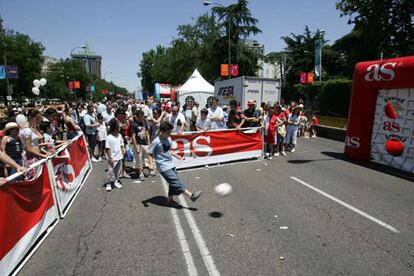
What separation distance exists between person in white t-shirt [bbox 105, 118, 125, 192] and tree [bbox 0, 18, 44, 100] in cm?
4221

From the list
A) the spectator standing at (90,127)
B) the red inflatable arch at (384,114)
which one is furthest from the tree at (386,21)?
the spectator standing at (90,127)

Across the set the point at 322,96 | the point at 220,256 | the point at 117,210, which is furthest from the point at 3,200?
the point at 322,96

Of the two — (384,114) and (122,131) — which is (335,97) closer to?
(384,114)

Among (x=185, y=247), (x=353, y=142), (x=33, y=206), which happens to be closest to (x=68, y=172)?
(x=33, y=206)

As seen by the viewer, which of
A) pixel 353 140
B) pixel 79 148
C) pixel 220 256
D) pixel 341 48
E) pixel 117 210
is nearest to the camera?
pixel 220 256

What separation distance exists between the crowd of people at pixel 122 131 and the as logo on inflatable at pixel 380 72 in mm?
2721

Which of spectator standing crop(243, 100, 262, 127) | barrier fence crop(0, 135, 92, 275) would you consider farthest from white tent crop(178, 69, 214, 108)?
barrier fence crop(0, 135, 92, 275)

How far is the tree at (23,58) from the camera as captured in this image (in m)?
41.2

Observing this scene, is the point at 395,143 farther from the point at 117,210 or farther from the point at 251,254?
the point at 117,210

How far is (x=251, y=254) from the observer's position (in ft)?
12.9

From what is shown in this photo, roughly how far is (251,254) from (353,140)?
24.6 feet

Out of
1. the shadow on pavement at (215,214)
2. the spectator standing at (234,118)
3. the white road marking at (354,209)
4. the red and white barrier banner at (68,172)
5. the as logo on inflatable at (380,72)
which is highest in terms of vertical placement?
the as logo on inflatable at (380,72)

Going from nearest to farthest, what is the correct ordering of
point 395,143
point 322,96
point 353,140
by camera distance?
point 395,143
point 353,140
point 322,96

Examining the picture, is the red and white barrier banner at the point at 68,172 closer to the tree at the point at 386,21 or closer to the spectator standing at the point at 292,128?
the spectator standing at the point at 292,128
